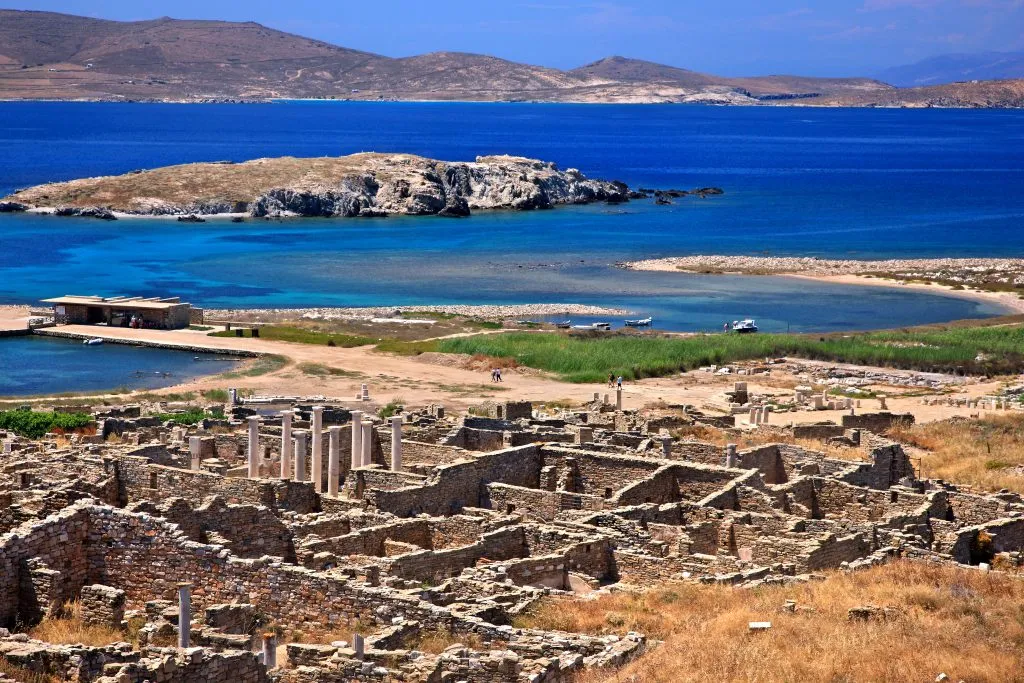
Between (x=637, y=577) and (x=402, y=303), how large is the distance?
221 feet

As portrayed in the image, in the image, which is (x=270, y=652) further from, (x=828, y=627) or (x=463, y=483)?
(x=463, y=483)

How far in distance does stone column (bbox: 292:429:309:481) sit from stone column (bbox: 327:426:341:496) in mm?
411

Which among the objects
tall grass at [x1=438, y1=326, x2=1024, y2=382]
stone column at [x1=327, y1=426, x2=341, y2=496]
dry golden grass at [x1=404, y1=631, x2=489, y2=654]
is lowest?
tall grass at [x1=438, y1=326, x2=1024, y2=382]

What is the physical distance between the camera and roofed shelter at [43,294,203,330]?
71.2 m

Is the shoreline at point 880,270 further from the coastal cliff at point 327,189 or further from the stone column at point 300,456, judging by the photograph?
the stone column at point 300,456

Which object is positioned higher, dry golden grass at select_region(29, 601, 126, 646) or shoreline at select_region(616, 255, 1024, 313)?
dry golden grass at select_region(29, 601, 126, 646)

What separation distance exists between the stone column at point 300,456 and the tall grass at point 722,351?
88.2 ft

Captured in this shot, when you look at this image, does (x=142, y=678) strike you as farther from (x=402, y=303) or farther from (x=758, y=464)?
(x=402, y=303)

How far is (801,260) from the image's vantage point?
10750cm

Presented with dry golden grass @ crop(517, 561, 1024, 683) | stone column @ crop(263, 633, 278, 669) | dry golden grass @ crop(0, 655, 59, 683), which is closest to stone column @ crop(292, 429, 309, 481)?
dry golden grass @ crop(517, 561, 1024, 683)

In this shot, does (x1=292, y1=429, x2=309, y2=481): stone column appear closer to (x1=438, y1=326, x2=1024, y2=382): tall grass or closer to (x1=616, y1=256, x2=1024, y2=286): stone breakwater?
(x1=438, y1=326, x2=1024, y2=382): tall grass

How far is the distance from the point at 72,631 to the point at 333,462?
926 cm

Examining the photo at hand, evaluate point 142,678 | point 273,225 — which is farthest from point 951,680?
point 273,225

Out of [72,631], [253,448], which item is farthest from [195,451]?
[72,631]
